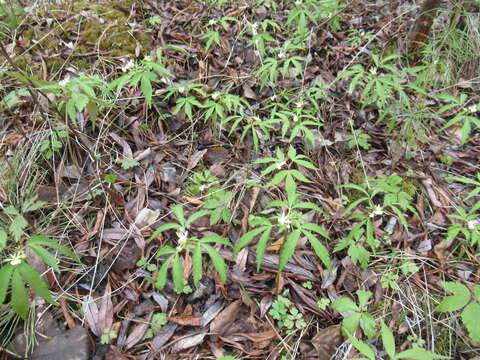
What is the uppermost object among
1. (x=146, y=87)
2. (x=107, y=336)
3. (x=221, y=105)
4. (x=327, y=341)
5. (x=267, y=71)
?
(x=146, y=87)

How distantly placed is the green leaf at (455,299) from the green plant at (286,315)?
75 centimetres

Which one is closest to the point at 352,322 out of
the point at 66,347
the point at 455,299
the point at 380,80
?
the point at 455,299

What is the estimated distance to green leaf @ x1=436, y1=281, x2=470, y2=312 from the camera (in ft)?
5.31

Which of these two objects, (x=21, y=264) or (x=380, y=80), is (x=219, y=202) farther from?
(x=380, y=80)

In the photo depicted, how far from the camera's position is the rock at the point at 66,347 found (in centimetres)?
170

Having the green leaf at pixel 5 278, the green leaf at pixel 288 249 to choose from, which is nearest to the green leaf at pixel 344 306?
the green leaf at pixel 288 249

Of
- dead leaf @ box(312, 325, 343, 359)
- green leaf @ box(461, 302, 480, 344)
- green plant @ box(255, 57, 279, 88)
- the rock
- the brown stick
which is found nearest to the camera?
green leaf @ box(461, 302, 480, 344)

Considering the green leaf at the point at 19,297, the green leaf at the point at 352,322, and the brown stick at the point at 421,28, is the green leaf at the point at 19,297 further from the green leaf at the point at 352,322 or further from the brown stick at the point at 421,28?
the brown stick at the point at 421,28

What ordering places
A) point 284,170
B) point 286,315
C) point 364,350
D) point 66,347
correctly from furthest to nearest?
1. point 284,170
2. point 286,315
3. point 66,347
4. point 364,350

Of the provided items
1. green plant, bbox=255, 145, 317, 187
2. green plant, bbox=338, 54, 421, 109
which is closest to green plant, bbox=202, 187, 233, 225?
green plant, bbox=255, 145, 317, 187

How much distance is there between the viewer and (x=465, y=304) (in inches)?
63.7

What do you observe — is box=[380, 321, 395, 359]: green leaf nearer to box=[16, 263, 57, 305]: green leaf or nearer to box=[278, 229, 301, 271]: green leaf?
box=[278, 229, 301, 271]: green leaf

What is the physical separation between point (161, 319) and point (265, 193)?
44.9 inches

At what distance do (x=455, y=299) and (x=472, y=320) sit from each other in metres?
0.11
